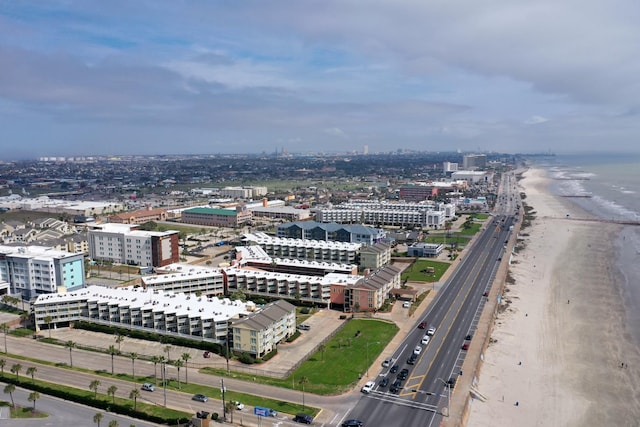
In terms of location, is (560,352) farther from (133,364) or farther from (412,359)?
(133,364)

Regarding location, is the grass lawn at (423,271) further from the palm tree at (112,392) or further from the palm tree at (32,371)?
the palm tree at (32,371)

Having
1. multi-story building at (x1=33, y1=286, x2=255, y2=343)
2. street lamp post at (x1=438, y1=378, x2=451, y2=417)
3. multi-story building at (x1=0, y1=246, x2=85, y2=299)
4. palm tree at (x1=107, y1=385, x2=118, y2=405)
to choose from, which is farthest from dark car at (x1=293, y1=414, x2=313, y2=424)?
multi-story building at (x1=0, y1=246, x2=85, y2=299)

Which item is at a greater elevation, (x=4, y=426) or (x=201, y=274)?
(x=201, y=274)

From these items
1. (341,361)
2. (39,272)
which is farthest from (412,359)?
(39,272)

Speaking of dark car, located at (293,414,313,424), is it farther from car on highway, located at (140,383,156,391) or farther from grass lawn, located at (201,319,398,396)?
car on highway, located at (140,383,156,391)

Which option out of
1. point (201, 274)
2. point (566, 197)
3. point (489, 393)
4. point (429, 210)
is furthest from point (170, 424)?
point (566, 197)

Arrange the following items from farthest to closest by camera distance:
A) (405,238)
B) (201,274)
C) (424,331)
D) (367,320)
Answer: (405,238)
(201,274)
(367,320)
(424,331)

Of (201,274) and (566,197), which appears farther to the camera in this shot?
(566,197)

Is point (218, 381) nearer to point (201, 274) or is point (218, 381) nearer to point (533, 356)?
point (201, 274)
